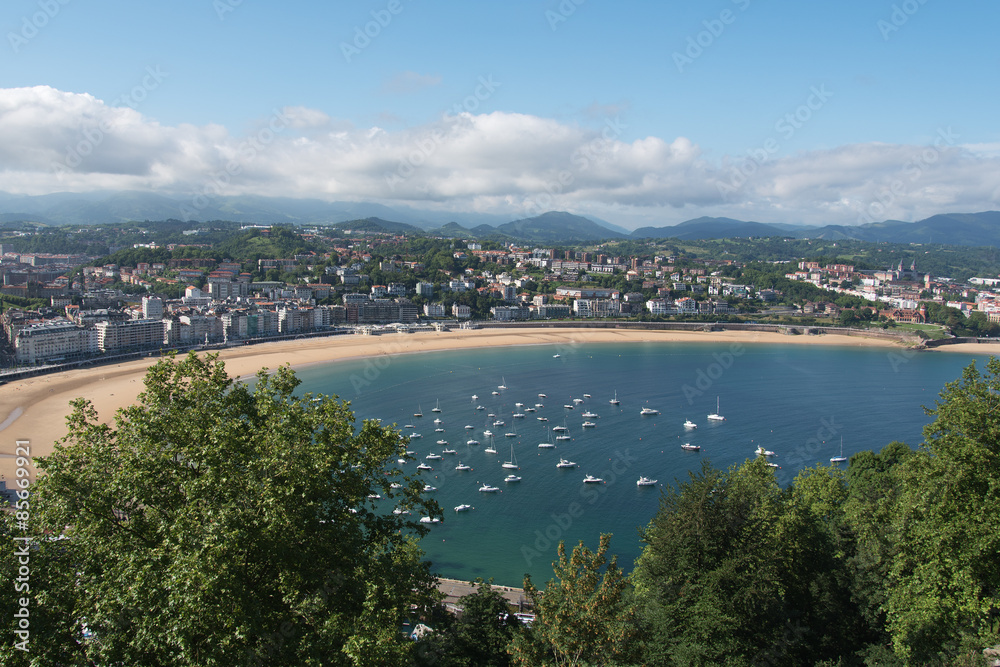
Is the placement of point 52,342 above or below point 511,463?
above

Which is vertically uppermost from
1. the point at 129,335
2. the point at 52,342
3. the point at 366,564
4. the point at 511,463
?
the point at 366,564

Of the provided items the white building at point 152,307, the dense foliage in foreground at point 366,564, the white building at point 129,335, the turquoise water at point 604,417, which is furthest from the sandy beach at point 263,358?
the white building at point 152,307

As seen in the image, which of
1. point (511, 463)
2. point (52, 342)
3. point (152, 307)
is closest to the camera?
point (511, 463)

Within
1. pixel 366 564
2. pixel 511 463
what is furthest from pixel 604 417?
pixel 366 564

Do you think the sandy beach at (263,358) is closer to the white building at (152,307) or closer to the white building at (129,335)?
the white building at (129,335)

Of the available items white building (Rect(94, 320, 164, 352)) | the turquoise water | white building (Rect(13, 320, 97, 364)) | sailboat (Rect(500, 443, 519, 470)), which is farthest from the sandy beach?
sailboat (Rect(500, 443, 519, 470))

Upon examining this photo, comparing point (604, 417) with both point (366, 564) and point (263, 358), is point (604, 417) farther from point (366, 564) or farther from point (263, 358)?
point (366, 564)

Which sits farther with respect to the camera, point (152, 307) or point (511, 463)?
point (152, 307)
